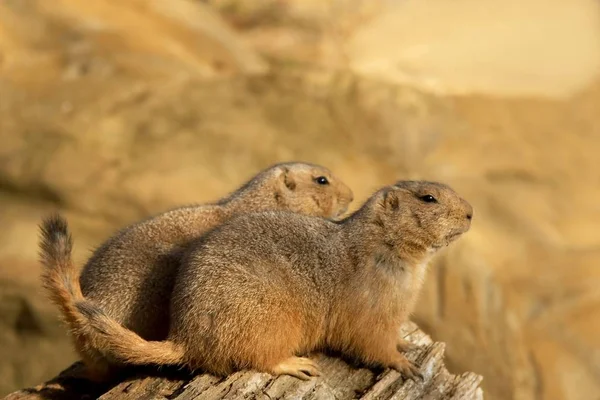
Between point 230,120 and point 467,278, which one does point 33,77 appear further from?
point 467,278

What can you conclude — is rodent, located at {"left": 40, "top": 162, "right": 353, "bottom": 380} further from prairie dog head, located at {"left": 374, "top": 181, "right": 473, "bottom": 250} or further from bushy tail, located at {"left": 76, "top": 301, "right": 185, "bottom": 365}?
prairie dog head, located at {"left": 374, "top": 181, "right": 473, "bottom": 250}

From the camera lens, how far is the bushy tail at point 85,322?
496 cm

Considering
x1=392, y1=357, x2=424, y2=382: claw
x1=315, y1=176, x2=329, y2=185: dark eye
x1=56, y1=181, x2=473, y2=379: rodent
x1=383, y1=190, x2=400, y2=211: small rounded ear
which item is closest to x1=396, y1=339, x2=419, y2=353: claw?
x1=56, y1=181, x2=473, y2=379: rodent

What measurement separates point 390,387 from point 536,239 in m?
7.91

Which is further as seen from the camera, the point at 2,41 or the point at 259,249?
the point at 2,41

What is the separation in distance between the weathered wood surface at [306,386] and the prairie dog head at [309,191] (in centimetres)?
171

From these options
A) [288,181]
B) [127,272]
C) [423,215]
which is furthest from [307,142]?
[127,272]

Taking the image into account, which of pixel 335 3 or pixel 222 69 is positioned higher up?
pixel 335 3

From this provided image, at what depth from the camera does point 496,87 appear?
667 inches

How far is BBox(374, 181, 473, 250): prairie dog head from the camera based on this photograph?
557cm

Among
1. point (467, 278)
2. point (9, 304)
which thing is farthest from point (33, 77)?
point (467, 278)

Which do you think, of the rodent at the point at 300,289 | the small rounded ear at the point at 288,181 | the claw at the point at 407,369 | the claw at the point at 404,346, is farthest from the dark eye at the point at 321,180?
the claw at the point at 407,369

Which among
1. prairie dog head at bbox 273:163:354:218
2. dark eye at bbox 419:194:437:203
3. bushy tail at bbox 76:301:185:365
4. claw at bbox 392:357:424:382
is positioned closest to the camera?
bushy tail at bbox 76:301:185:365

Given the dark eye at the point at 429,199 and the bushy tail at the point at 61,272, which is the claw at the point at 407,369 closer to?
the dark eye at the point at 429,199
